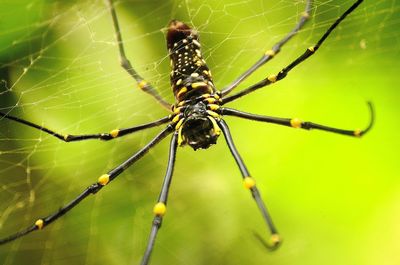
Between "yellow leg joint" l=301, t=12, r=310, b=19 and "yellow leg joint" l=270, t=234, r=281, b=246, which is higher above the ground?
"yellow leg joint" l=301, t=12, r=310, b=19

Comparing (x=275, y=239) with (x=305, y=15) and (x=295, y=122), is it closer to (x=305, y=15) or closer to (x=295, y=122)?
(x=295, y=122)

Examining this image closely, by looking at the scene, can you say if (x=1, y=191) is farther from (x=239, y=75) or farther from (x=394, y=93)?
(x=394, y=93)

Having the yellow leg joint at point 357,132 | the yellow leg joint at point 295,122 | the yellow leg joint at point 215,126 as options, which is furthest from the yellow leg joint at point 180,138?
the yellow leg joint at point 357,132

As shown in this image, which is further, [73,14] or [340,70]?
[340,70]

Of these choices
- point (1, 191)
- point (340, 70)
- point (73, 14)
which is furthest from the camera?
point (1, 191)

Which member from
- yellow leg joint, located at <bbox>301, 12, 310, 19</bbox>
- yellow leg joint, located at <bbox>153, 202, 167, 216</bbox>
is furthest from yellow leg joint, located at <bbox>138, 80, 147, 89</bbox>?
yellow leg joint, located at <bbox>301, 12, 310, 19</bbox>

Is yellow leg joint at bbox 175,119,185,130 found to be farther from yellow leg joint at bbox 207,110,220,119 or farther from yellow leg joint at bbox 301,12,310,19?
yellow leg joint at bbox 301,12,310,19

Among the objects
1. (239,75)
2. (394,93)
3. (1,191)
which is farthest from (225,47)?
(1,191)
